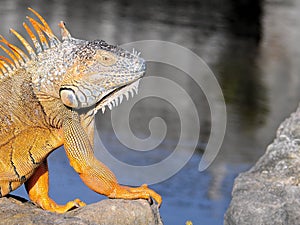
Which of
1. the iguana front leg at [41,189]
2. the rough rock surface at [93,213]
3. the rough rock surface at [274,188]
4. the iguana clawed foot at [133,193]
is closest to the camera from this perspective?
the rough rock surface at [93,213]

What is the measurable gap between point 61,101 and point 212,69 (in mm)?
7411

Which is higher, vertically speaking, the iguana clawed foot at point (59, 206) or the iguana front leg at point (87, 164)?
the iguana front leg at point (87, 164)

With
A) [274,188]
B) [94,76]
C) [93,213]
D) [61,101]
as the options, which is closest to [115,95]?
[94,76]

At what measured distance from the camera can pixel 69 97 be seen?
431 cm

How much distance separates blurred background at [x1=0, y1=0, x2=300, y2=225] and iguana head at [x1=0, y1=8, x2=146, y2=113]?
6.15ft

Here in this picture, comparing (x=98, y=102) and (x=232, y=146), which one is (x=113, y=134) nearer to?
(x=232, y=146)

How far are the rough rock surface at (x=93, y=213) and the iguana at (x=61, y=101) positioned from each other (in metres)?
0.08

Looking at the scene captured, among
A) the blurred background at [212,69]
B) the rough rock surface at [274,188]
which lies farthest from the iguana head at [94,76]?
the blurred background at [212,69]

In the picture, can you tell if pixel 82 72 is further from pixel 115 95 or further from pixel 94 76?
pixel 115 95

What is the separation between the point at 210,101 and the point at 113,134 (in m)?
1.99

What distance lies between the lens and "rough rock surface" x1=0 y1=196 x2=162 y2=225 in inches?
155

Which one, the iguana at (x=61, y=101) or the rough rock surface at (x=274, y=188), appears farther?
A: the rough rock surface at (x=274, y=188)

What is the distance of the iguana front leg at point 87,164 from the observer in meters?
4.38

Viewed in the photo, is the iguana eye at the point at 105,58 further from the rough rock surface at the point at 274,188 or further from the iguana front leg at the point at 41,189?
the rough rock surface at the point at 274,188
